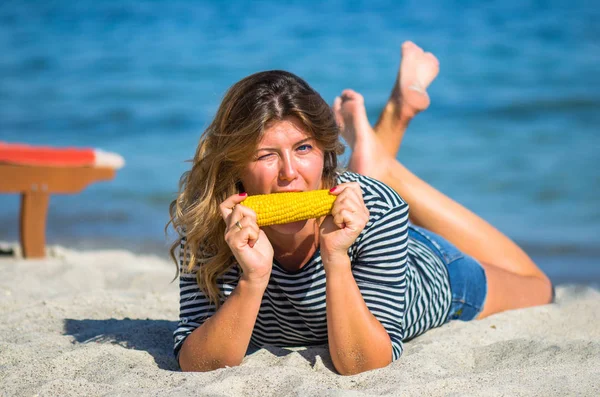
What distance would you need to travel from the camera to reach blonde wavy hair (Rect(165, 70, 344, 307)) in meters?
2.77

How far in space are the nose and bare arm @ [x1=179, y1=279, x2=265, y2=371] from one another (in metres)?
0.42

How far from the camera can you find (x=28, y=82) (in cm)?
1631

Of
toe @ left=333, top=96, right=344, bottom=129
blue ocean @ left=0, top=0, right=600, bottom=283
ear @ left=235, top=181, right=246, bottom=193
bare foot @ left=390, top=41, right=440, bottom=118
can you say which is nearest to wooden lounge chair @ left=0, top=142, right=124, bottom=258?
blue ocean @ left=0, top=0, right=600, bottom=283

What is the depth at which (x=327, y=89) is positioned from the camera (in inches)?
536

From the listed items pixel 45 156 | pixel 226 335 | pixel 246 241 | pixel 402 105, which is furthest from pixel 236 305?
pixel 45 156

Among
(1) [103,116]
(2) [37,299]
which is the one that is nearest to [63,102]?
(1) [103,116]

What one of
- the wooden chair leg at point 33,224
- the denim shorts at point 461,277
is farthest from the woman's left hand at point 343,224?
the wooden chair leg at point 33,224

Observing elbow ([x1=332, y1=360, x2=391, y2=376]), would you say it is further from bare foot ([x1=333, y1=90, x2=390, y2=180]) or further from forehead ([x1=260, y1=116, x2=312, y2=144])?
bare foot ([x1=333, y1=90, x2=390, y2=180])

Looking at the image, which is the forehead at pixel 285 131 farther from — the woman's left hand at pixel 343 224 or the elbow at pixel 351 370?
the elbow at pixel 351 370

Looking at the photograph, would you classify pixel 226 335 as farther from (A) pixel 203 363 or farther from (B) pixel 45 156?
(B) pixel 45 156

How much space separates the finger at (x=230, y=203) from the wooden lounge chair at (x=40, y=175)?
3381mm

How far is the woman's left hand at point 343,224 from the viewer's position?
2.68 m

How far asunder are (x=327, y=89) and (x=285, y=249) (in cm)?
1084

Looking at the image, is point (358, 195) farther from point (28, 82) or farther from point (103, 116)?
point (28, 82)
